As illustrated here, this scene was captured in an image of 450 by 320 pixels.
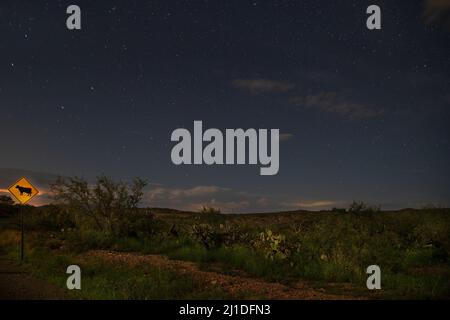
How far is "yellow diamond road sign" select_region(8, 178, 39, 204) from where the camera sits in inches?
689

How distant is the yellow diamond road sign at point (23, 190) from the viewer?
57.4 ft

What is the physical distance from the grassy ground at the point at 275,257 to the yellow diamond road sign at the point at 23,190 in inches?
81.3

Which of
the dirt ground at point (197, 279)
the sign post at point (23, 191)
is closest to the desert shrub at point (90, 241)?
the sign post at point (23, 191)

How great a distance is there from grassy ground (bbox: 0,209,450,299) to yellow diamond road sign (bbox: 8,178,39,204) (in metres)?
2.07

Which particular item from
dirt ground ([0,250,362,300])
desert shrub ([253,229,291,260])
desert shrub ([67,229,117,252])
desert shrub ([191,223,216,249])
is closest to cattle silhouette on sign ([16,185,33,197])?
desert shrub ([67,229,117,252])

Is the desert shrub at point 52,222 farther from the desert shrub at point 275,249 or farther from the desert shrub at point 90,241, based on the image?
the desert shrub at point 275,249

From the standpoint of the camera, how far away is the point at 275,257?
13.6 metres

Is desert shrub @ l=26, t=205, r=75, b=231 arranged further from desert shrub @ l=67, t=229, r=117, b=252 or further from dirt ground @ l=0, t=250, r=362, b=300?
dirt ground @ l=0, t=250, r=362, b=300

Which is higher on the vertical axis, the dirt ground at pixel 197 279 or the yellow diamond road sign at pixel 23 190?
the yellow diamond road sign at pixel 23 190

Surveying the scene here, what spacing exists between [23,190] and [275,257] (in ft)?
32.1
